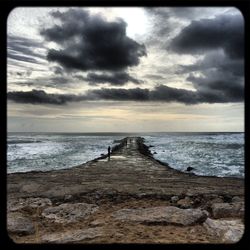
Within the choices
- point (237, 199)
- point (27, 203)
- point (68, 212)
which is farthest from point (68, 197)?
point (237, 199)

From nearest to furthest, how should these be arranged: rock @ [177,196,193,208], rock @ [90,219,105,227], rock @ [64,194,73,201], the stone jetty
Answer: the stone jetty < rock @ [90,219,105,227] < rock @ [177,196,193,208] < rock @ [64,194,73,201]

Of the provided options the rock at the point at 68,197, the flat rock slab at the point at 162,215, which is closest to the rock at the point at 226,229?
the flat rock slab at the point at 162,215

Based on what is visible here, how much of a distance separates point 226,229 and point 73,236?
7.78 ft

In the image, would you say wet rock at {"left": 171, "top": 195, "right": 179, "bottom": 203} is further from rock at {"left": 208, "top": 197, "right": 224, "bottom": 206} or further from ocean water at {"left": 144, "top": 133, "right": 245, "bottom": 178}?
ocean water at {"left": 144, "top": 133, "right": 245, "bottom": 178}

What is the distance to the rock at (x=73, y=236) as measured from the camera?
5.03 meters

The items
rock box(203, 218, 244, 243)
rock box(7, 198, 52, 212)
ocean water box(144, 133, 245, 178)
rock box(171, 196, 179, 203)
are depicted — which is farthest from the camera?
ocean water box(144, 133, 245, 178)

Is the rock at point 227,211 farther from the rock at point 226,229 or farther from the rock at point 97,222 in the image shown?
the rock at point 97,222

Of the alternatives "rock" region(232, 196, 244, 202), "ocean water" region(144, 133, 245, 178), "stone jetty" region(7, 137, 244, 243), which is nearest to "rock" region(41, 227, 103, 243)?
"stone jetty" region(7, 137, 244, 243)

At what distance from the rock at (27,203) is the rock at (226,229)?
11.7ft

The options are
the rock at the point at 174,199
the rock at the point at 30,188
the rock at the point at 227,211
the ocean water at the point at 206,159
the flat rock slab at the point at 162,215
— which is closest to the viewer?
the flat rock slab at the point at 162,215

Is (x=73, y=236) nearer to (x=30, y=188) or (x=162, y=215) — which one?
(x=162, y=215)

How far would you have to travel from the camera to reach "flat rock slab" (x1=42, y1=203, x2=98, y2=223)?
20.7 feet

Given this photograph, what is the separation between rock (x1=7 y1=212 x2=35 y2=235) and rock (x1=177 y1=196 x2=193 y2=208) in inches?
125
